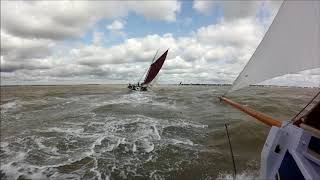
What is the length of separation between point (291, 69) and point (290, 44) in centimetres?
49

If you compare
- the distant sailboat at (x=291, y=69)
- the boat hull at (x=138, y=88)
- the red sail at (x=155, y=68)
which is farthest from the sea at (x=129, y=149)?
the boat hull at (x=138, y=88)

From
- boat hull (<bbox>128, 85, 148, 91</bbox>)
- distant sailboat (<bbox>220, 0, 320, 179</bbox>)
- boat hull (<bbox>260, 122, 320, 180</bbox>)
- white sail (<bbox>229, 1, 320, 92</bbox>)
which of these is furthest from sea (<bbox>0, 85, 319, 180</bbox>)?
boat hull (<bbox>128, 85, 148, 91</bbox>)

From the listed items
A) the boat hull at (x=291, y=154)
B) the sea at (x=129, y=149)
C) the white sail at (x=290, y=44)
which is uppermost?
the white sail at (x=290, y=44)

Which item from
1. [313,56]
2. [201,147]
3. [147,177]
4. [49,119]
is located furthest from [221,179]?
[49,119]

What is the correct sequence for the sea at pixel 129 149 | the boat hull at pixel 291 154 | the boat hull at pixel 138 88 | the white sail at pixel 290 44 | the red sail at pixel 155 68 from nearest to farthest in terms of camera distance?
the white sail at pixel 290 44
the boat hull at pixel 291 154
the sea at pixel 129 149
the red sail at pixel 155 68
the boat hull at pixel 138 88

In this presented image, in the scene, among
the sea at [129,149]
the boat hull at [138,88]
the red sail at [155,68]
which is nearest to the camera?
the sea at [129,149]

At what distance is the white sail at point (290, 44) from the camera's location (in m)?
4.66

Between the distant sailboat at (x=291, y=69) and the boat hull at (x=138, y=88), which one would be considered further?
the boat hull at (x=138, y=88)

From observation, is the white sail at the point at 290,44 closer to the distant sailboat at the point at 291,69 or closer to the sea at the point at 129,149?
the distant sailboat at the point at 291,69

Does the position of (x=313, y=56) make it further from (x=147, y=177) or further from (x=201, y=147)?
(x=201, y=147)

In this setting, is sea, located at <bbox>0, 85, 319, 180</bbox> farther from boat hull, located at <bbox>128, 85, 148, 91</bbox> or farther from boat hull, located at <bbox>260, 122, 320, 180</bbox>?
boat hull, located at <bbox>128, 85, 148, 91</bbox>

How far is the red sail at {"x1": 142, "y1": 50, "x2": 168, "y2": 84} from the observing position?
2506 inches

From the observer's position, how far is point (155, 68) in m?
66.8

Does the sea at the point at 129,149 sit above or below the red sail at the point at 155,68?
below
